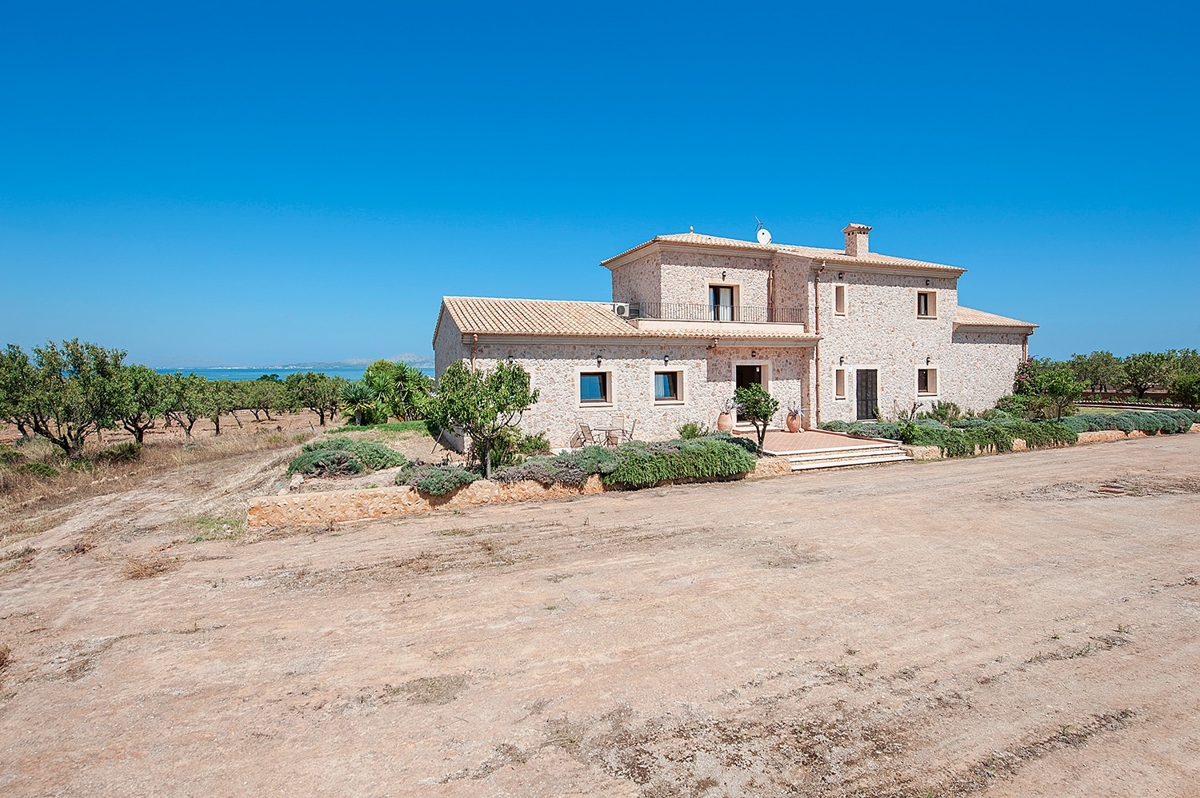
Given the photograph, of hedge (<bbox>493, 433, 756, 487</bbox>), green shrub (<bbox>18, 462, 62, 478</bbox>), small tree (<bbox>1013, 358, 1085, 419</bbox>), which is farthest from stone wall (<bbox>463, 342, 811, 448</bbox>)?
green shrub (<bbox>18, 462, 62, 478</bbox>)

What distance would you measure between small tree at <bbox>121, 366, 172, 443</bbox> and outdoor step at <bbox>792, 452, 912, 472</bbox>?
21.6 metres

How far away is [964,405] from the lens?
2334 centimetres

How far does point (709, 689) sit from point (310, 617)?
14.2 feet

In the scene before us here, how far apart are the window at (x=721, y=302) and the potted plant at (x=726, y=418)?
3306 millimetres

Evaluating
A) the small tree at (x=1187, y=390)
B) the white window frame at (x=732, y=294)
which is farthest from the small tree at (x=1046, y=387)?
the white window frame at (x=732, y=294)

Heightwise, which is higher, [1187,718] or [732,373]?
[732,373]

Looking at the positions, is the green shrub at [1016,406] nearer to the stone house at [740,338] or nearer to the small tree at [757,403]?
the stone house at [740,338]

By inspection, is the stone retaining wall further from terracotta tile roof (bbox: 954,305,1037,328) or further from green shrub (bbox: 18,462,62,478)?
green shrub (bbox: 18,462,62,478)

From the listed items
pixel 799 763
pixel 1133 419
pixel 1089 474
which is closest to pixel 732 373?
pixel 1089 474

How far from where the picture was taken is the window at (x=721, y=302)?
829 inches

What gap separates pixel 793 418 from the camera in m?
20.4

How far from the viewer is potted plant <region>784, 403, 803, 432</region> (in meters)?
20.3

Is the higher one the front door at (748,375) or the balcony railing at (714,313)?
the balcony railing at (714,313)

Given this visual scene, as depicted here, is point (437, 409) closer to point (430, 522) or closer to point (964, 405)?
point (430, 522)
